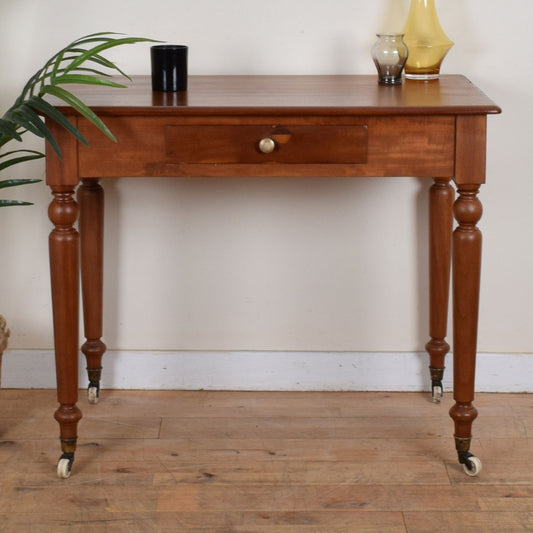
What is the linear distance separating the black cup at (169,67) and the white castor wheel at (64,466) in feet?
2.96

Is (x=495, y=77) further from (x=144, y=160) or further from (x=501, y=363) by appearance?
(x=144, y=160)

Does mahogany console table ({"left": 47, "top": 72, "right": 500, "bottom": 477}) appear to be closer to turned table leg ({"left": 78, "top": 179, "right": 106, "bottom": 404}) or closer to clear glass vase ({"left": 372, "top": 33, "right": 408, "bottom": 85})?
clear glass vase ({"left": 372, "top": 33, "right": 408, "bottom": 85})

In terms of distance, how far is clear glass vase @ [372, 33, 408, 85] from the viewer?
7.26 ft

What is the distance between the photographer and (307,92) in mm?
2178

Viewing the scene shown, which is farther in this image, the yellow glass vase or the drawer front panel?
the yellow glass vase

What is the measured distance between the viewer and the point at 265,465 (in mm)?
2232

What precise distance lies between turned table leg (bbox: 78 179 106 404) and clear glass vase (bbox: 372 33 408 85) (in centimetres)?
82

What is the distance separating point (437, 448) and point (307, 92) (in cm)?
95

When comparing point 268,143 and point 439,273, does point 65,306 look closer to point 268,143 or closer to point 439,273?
point 268,143

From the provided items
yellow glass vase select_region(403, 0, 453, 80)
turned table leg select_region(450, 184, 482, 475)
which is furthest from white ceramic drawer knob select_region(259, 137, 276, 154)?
yellow glass vase select_region(403, 0, 453, 80)

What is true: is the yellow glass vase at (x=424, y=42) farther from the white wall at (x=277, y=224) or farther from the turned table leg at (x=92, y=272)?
the turned table leg at (x=92, y=272)

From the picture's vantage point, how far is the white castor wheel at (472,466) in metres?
2.16

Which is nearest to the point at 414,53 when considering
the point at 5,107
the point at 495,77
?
the point at 495,77

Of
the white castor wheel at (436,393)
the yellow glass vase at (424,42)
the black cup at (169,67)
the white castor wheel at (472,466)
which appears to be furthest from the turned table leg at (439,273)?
the black cup at (169,67)
